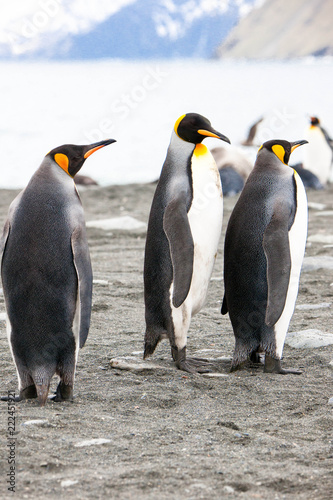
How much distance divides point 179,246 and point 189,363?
610 mm

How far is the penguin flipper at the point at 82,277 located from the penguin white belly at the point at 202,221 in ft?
2.43

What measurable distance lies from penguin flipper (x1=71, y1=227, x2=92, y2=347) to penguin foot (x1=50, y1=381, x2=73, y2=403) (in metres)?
0.26

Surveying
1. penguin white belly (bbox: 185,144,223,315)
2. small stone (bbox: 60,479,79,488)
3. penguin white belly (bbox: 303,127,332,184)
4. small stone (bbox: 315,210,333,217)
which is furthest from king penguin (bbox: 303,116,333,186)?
small stone (bbox: 60,479,79,488)

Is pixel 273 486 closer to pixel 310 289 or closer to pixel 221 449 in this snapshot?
pixel 221 449

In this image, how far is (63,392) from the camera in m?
3.14

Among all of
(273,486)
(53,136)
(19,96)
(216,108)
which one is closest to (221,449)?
(273,486)

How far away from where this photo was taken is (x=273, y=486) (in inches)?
90.3

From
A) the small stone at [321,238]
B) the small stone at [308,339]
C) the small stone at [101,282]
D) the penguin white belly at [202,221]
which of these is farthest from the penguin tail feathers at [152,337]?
the small stone at [321,238]

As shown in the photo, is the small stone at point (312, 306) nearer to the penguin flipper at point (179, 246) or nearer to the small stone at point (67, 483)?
the penguin flipper at point (179, 246)

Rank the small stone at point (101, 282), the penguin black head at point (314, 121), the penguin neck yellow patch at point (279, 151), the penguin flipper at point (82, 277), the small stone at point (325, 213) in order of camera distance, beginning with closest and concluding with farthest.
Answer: the penguin flipper at point (82, 277) → the penguin neck yellow patch at point (279, 151) → the small stone at point (101, 282) → the small stone at point (325, 213) → the penguin black head at point (314, 121)

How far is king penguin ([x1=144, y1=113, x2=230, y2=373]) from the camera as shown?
359 cm

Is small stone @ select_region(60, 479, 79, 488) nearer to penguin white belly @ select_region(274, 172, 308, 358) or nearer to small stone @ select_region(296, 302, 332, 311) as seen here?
penguin white belly @ select_region(274, 172, 308, 358)

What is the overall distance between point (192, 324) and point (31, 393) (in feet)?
5.00

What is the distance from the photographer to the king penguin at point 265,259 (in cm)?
351
